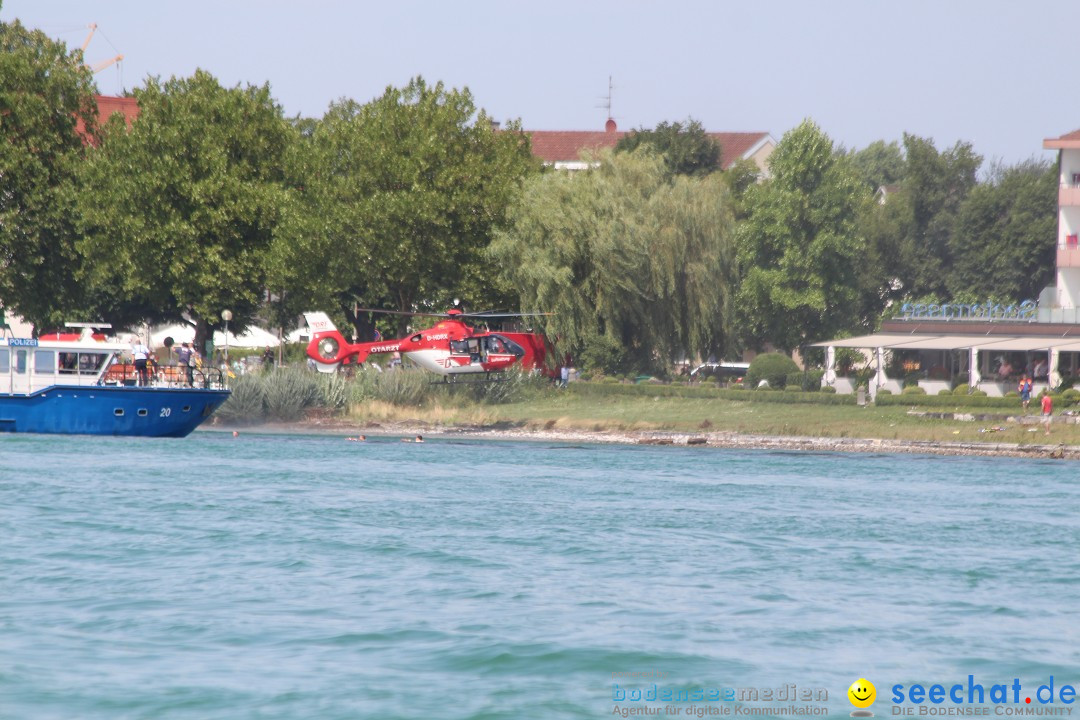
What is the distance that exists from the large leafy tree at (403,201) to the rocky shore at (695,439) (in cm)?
675

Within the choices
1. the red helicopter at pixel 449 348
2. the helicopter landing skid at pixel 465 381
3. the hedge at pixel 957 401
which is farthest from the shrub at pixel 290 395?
the hedge at pixel 957 401

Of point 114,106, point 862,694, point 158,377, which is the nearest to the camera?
point 862,694

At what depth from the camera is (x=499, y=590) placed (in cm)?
2116

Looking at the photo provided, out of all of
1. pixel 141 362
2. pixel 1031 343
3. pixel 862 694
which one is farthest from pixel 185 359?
pixel 862 694

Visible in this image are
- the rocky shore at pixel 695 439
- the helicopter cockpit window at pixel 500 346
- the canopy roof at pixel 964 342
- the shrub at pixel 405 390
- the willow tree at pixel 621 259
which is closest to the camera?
the rocky shore at pixel 695 439

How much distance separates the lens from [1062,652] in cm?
1759

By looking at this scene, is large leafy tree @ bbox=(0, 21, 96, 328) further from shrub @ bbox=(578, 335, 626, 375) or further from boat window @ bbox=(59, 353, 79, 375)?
shrub @ bbox=(578, 335, 626, 375)

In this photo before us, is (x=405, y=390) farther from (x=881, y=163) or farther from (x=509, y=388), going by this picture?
(x=881, y=163)

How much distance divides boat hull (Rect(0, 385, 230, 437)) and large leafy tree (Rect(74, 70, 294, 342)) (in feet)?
42.8

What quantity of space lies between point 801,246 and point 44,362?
41789mm

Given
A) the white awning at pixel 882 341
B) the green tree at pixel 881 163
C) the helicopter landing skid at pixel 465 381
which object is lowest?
the helicopter landing skid at pixel 465 381

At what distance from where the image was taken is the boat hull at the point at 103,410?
153 ft

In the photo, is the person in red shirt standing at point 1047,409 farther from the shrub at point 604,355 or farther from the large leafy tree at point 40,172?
the large leafy tree at point 40,172

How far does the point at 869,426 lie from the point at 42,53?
38367mm
